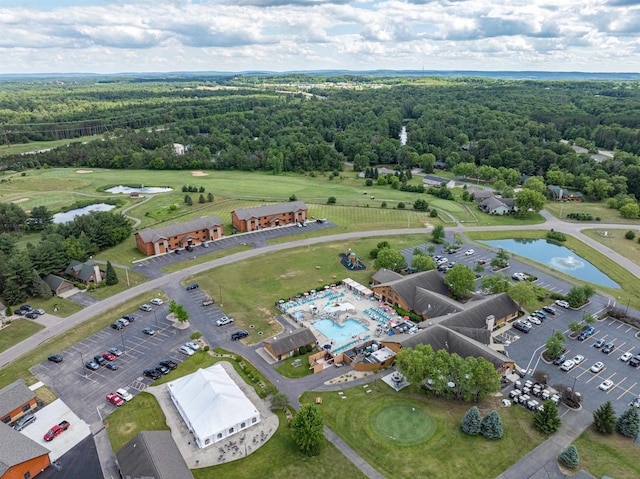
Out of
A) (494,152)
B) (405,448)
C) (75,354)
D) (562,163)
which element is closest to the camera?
(405,448)

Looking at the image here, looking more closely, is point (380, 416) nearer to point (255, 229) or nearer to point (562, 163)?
point (255, 229)

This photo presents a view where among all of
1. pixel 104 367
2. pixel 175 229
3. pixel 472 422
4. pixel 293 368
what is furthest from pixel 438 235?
pixel 104 367

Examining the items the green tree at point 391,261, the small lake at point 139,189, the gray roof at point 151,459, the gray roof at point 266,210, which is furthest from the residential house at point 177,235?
the gray roof at point 151,459

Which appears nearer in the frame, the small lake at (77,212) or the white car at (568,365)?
the white car at (568,365)

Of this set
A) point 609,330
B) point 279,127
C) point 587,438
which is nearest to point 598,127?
point 279,127

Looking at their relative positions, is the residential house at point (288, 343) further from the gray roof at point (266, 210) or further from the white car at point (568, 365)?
the gray roof at point (266, 210)

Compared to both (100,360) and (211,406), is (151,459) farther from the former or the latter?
(100,360)

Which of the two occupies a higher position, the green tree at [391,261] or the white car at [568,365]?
the green tree at [391,261]
